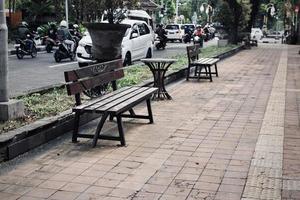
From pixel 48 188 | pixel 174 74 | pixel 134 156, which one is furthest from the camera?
pixel 174 74

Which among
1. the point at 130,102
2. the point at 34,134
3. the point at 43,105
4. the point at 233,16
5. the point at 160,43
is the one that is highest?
the point at 233,16

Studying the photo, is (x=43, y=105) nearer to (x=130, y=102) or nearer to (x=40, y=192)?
(x=130, y=102)

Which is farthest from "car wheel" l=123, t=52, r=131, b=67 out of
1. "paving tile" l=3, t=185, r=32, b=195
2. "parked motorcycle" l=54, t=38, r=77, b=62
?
"paving tile" l=3, t=185, r=32, b=195

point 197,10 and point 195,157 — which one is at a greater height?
point 197,10

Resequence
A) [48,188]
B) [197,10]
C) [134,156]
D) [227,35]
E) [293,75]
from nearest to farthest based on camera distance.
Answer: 1. [48,188]
2. [134,156]
3. [293,75]
4. [227,35]
5. [197,10]

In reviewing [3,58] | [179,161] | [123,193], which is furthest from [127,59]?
[123,193]

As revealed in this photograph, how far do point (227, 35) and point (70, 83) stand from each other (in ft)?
81.2

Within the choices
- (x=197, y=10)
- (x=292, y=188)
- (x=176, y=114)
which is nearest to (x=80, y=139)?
(x=176, y=114)

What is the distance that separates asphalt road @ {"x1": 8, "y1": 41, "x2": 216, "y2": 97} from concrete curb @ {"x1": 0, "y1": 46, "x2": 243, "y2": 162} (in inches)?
143

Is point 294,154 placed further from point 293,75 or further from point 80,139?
point 293,75

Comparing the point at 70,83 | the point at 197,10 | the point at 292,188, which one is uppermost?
the point at 197,10

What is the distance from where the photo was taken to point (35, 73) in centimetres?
1507

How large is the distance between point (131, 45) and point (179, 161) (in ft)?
41.4

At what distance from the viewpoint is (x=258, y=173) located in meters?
5.09
